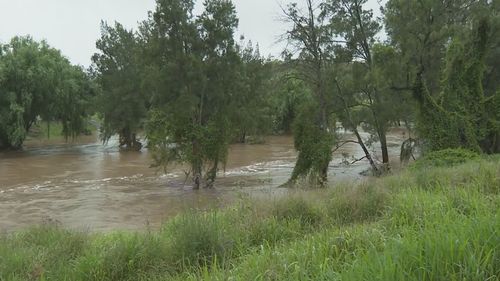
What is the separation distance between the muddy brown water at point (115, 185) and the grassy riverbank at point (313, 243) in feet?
8.04

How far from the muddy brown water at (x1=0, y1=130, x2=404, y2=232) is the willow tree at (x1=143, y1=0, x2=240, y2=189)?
2.03 m

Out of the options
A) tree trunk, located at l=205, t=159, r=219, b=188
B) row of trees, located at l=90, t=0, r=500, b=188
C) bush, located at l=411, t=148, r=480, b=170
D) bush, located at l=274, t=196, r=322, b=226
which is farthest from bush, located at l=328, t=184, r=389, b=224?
tree trunk, located at l=205, t=159, r=219, b=188

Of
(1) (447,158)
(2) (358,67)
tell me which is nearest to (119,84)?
(2) (358,67)

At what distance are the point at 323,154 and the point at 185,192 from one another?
6609 millimetres

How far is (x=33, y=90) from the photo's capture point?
40.8m

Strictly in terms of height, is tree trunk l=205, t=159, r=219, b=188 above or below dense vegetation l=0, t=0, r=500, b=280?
below

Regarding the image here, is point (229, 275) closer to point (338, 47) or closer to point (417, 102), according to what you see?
point (417, 102)

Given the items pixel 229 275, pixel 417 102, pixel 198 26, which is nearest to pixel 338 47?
pixel 417 102

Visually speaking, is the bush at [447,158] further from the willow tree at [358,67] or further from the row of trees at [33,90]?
the row of trees at [33,90]

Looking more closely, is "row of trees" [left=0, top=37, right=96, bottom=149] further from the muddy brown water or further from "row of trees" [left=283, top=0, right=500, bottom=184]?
"row of trees" [left=283, top=0, right=500, bottom=184]

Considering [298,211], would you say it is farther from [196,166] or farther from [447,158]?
[196,166]

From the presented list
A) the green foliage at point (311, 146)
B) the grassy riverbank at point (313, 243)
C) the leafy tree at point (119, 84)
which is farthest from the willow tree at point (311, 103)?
the leafy tree at point (119, 84)

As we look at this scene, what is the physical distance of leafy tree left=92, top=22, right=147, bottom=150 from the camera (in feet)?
144

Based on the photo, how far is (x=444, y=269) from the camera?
3.47m
